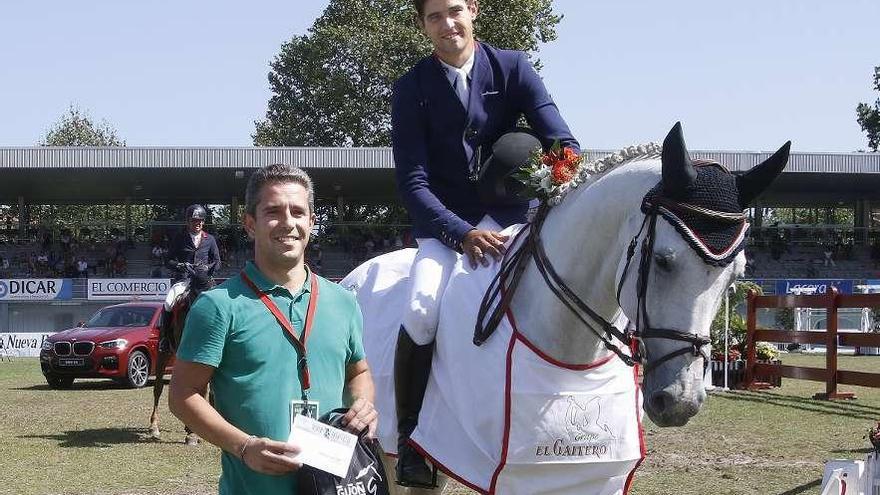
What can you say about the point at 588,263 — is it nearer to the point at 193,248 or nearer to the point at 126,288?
the point at 193,248

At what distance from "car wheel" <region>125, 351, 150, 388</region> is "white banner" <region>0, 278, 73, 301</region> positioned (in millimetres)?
14764

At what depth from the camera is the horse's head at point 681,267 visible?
11.8 ft

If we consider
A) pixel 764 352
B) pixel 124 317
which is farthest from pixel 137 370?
pixel 764 352

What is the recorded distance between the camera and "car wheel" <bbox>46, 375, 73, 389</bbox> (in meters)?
18.6

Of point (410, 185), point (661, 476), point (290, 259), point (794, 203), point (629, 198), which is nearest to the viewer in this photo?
point (290, 259)

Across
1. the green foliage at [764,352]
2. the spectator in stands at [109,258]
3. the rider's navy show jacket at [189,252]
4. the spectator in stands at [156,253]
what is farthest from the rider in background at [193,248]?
the spectator in stands at [109,258]

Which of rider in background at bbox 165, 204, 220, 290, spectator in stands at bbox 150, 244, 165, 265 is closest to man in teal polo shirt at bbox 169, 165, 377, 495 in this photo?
rider in background at bbox 165, 204, 220, 290

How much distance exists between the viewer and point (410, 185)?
497 cm

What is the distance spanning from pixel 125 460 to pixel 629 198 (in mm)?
7070

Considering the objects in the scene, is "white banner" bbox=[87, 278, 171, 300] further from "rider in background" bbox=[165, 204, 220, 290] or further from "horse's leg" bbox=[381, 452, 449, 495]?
"horse's leg" bbox=[381, 452, 449, 495]

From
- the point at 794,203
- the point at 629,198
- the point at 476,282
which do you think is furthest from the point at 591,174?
the point at 794,203

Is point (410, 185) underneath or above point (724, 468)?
above

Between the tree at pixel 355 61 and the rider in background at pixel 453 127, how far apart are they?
1440 inches

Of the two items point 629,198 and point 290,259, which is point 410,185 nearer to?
point 629,198
